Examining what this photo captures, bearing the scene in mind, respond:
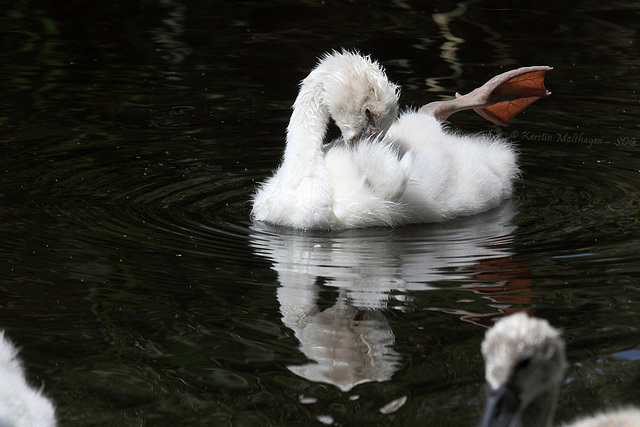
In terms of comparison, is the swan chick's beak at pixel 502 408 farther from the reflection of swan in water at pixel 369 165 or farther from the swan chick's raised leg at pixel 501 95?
the swan chick's raised leg at pixel 501 95

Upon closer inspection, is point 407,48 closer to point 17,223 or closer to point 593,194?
point 593,194

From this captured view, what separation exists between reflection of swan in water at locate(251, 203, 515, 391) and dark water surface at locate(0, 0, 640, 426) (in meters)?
0.02

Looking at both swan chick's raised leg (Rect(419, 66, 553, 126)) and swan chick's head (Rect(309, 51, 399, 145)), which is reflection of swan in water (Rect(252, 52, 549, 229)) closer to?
swan chick's head (Rect(309, 51, 399, 145))

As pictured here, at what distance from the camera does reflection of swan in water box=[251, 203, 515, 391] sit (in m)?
4.43

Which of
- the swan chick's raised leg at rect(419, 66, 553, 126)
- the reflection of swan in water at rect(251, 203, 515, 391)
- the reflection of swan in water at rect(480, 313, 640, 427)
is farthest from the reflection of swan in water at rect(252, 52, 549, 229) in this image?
the reflection of swan in water at rect(480, 313, 640, 427)

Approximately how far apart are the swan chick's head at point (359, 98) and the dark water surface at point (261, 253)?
0.81 m

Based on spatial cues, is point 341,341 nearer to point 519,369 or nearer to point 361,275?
point 361,275

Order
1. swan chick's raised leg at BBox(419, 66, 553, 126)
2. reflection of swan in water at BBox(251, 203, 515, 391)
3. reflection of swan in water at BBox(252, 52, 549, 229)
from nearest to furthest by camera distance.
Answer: reflection of swan in water at BBox(251, 203, 515, 391) < reflection of swan in water at BBox(252, 52, 549, 229) < swan chick's raised leg at BBox(419, 66, 553, 126)

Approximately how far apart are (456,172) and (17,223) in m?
2.84

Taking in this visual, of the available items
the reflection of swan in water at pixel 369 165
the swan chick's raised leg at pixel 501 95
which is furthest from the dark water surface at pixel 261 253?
the swan chick's raised leg at pixel 501 95

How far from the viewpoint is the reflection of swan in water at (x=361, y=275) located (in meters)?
4.43

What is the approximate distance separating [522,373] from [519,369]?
0.02 m

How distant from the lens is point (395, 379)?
4.22 m

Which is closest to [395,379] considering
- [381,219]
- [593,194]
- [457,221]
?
[381,219]
